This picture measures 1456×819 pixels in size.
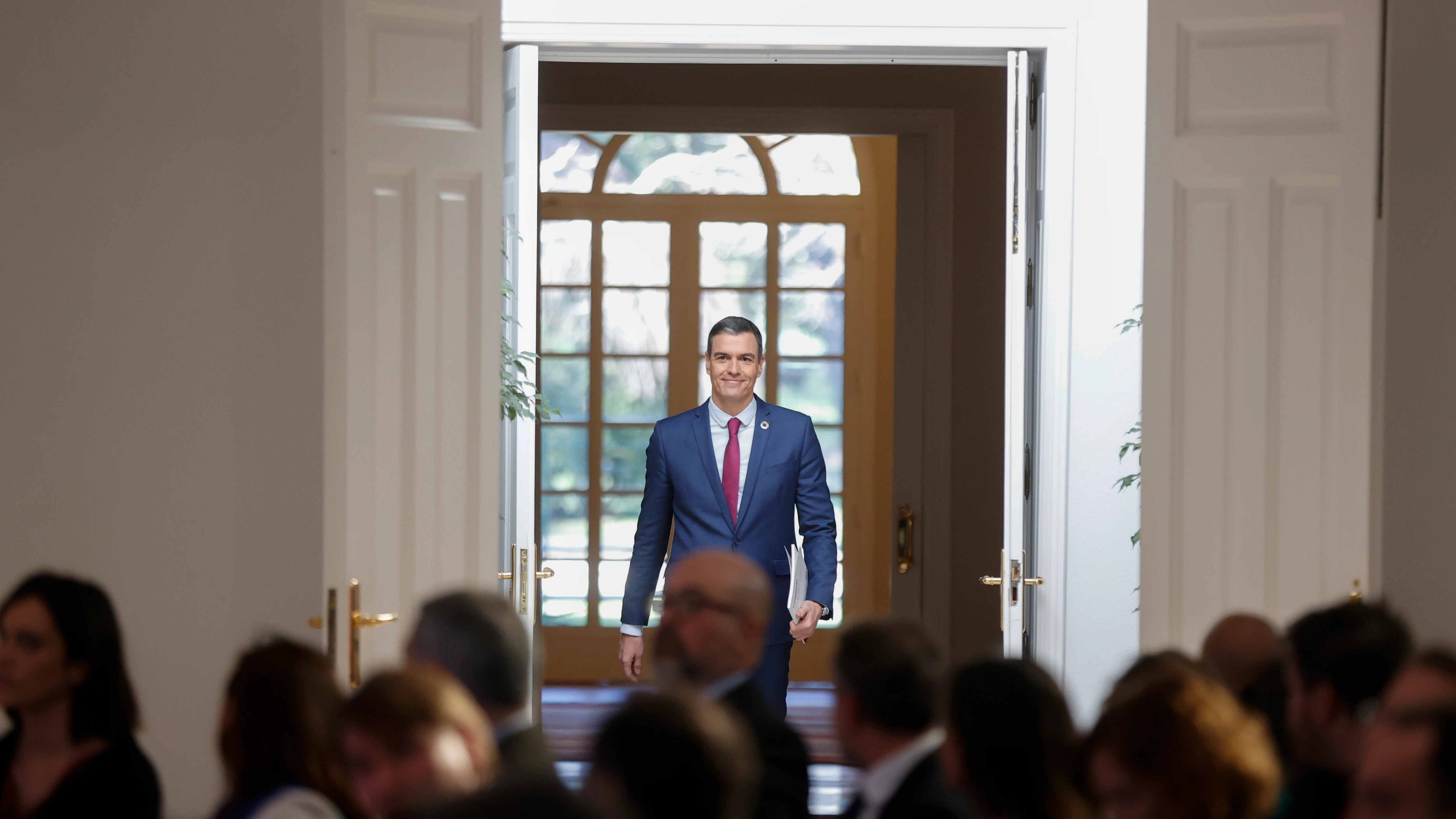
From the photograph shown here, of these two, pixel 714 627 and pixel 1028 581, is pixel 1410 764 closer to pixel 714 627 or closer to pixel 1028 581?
pixel 714 627

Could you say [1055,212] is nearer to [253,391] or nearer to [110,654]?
[253,391]

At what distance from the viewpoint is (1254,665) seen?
7.95ft

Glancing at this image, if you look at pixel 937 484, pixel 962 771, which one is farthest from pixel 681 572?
pixel 937 484

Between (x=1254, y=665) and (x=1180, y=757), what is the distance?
2.98ft

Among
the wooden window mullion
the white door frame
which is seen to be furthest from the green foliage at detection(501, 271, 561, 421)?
the wooden window mullion

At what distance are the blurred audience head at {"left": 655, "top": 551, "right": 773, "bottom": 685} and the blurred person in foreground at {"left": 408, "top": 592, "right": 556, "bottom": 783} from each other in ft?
0.91

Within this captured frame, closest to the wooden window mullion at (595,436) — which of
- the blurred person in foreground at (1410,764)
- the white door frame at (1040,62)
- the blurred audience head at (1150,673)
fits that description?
the white door frame at (1040,62)

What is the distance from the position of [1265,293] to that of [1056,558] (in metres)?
1.10

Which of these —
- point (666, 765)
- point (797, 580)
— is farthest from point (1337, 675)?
point (797, 580)

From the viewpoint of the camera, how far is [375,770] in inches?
68.6

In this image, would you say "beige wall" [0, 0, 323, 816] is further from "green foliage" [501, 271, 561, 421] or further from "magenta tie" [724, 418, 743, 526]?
"magenta tie" [724, 418, 743, 526]

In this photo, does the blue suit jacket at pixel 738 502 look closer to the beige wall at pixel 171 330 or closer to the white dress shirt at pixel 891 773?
the beige wall at pixel 171 330

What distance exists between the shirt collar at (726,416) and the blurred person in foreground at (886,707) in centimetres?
274

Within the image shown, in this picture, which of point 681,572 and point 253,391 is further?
point 253,391
